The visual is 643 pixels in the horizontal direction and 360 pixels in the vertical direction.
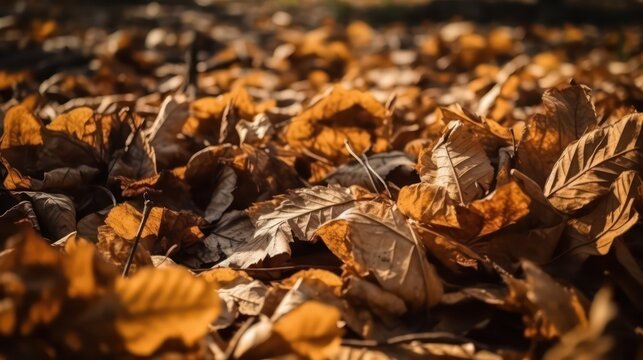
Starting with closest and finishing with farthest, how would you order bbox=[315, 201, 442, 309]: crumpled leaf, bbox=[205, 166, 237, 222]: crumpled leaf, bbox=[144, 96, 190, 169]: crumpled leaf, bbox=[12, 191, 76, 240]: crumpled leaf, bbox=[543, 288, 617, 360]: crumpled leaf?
bbox=[543, 288, 617, 360]: crumpled leaf < bbox=[315, 201, 442, 309]: crumpled leaf < bbox=[12, 191, 76, 240]: crumpled leaf < bbox=[205, 166, 237, 222]: crumpled leaf < bbox=[144, 96, 190, 169]: crumpled leaf

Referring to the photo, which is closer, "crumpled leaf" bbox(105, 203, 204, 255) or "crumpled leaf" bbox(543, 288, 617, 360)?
"crumpled leaf" bbox(543, 288, 617, 360)

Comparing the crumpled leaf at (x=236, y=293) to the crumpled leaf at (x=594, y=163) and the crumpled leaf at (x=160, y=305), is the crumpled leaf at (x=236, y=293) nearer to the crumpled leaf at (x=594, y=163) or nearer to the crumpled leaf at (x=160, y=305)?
the crumpled leaf at (x=160, y=305)

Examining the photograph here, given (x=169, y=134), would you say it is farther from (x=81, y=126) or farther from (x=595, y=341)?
(x=595, y=341)

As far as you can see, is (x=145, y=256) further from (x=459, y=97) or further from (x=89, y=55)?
(x=89, y=55)

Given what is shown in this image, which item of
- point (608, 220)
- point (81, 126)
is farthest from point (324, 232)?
point (81, 126)

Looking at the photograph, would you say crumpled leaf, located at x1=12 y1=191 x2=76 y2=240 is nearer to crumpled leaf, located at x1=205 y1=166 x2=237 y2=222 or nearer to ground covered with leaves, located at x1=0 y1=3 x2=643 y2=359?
ground covered with leaves, located at x1=0 y1=3 x2=643 y2=359

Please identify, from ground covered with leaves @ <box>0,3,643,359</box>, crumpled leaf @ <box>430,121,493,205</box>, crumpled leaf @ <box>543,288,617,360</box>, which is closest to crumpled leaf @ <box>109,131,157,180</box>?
ground covered with leaves @ <box>0,3,643,359</box>
